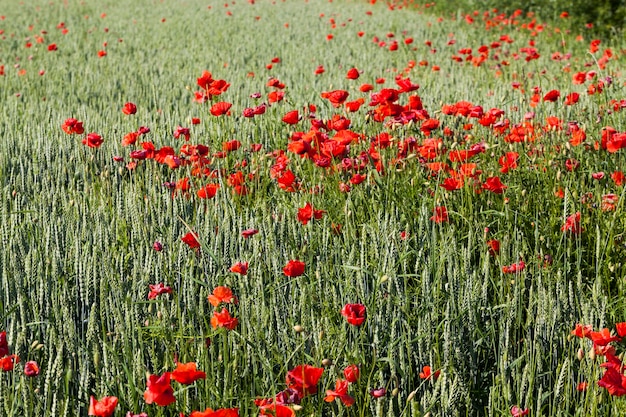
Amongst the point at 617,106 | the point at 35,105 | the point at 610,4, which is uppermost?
the point at 610,4

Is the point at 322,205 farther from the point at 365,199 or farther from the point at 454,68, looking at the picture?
the point at 454,68

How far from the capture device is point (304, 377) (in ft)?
4.02

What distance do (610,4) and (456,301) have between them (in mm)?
7539

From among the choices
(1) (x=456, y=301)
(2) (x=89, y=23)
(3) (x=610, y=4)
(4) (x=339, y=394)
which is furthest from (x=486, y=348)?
(2) (x=89, y=23)

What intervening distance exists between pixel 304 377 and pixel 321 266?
0.63m

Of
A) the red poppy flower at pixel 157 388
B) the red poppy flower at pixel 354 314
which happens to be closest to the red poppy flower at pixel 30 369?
the red poppy flower at pixel 157 388

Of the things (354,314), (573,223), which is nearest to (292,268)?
(354,314)

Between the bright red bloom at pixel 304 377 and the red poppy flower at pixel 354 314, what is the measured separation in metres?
0.12

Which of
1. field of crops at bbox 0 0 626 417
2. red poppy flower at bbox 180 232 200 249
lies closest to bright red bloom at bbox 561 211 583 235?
field of crops at bbox 0 0 626 417

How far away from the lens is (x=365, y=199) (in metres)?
2.42

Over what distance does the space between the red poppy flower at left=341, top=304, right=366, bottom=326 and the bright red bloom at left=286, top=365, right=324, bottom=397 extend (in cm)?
12

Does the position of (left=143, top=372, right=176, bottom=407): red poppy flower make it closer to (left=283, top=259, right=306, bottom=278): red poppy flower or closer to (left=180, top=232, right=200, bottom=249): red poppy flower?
(left=283, top=259, right=306, bottom=278): red poppy flower

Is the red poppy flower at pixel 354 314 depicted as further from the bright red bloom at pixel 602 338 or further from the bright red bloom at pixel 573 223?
the bright red bloom at pixel 573 223

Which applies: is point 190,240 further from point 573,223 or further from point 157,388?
point 573,223
